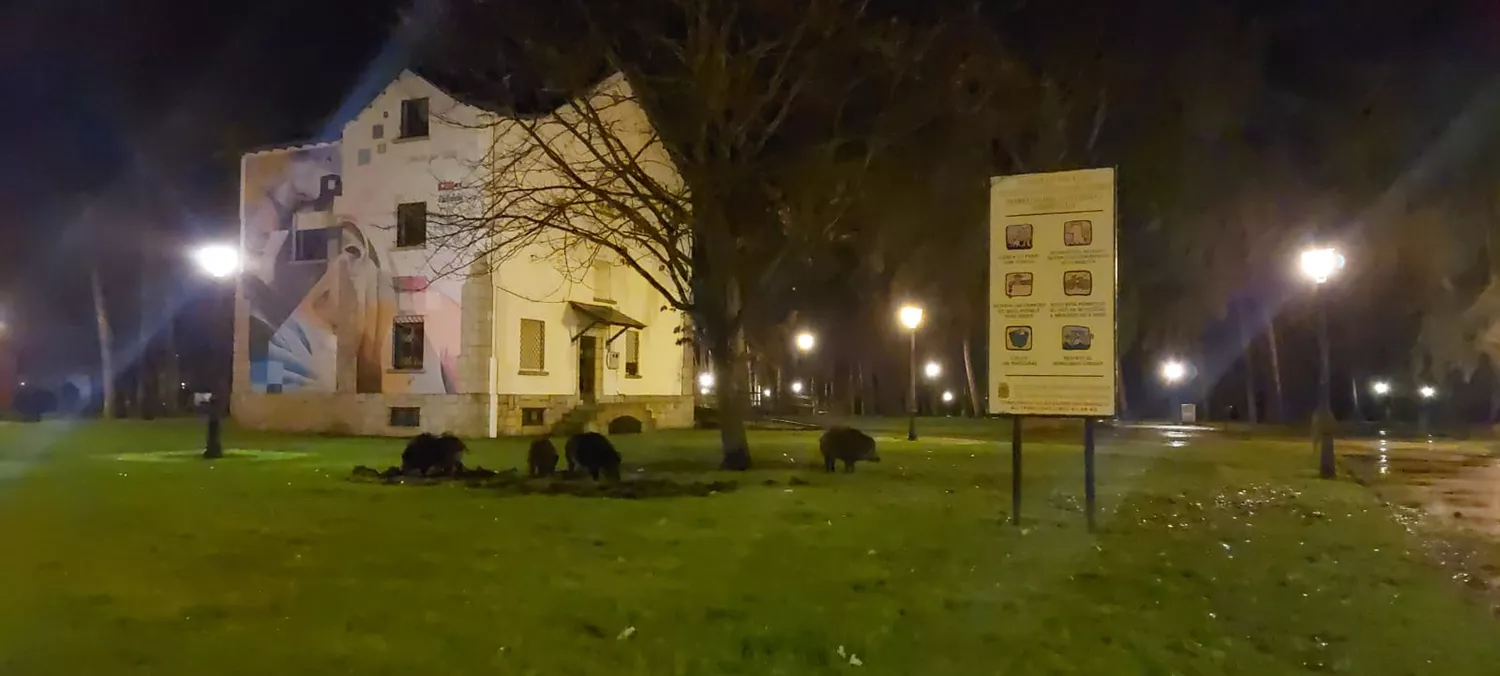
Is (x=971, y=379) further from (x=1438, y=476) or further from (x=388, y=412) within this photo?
(x=1438, y=476)

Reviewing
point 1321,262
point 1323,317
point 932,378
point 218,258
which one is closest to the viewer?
point 1321,262

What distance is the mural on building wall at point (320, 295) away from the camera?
31.5 metres

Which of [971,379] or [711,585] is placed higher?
[971,379]

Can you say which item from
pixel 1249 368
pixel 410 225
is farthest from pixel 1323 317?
pixel 1249 368

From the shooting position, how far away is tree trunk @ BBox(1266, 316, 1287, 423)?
5212 centimetres

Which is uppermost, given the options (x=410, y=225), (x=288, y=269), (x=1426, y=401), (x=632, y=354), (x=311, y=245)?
(x=410, y=225)

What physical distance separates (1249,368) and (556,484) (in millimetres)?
48263

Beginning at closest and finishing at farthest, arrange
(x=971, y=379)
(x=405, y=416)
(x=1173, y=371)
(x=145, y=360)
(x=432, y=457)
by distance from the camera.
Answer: (x=432, y=457)
(x=405, y=416)
(x=971, y=379)
(x=145, y=360)
(x=1173, y=371)

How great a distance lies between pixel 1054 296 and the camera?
12328 mm

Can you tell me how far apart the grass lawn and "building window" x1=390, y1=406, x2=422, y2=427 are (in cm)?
1458

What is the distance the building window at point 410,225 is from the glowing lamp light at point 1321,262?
2194 cm

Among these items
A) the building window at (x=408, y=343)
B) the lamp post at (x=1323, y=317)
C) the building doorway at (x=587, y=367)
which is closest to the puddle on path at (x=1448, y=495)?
the lamp post at (x=1323, y=317)

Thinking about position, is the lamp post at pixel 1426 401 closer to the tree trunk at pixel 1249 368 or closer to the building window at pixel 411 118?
the tree trunk at pixel 1249 368

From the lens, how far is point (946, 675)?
21.3 feet
